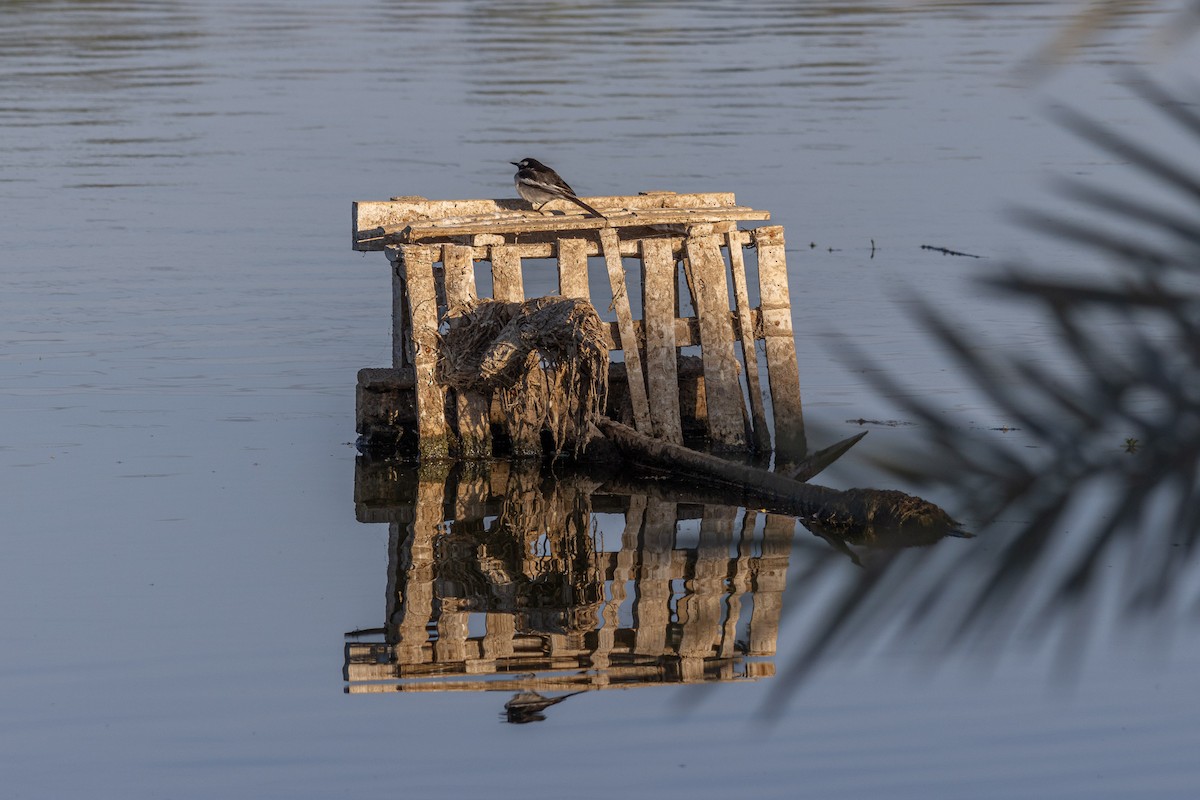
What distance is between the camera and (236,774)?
6117mm

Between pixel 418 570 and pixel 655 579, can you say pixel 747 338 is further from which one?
pixel 418 570

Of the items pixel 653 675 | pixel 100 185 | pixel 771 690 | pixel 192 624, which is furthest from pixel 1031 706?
pixel 100 185

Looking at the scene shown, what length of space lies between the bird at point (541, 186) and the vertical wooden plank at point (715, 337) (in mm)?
730

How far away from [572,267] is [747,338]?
46.6 inches

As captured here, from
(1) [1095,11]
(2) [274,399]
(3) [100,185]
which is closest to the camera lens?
(1) [1095,11]

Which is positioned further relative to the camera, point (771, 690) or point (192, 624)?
point (192, 624)

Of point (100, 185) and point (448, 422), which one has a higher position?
point (100, 185)

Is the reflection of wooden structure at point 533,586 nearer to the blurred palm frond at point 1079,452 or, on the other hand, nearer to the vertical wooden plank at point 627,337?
the vertical wooden plank at point 627,337

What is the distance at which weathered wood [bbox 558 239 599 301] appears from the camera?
1024 centimetres

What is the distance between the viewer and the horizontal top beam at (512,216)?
33.2 feet

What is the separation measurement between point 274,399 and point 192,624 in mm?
4301

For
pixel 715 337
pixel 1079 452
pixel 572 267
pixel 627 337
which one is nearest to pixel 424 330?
pixel 572 267

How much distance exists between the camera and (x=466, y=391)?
1016 centimetres

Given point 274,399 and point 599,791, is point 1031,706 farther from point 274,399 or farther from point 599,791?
point 274,399
